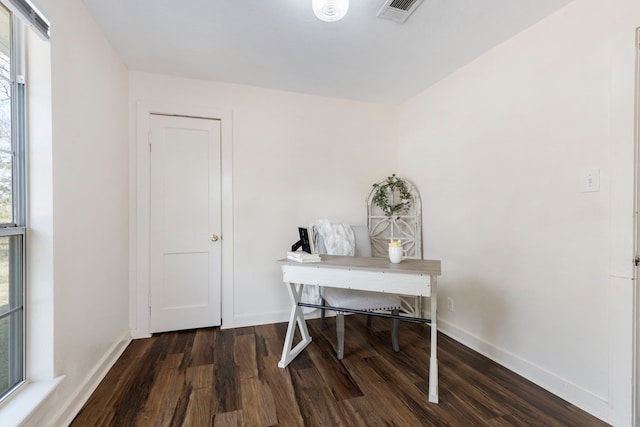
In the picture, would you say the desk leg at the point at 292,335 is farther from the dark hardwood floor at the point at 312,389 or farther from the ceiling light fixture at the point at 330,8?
the ceiling light fixture at the point at 330,8

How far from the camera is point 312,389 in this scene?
1.72 m

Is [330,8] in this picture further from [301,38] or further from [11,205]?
[11,205]

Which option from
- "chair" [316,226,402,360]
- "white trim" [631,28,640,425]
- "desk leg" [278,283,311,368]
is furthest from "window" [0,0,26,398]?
"white trim" [631,28,640,425]

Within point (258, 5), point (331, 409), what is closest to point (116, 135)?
point (258, 5)

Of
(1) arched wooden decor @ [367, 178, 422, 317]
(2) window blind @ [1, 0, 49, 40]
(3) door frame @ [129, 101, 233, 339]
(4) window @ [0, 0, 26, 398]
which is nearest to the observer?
(2) window blind @ [1, 0, 49, 40]

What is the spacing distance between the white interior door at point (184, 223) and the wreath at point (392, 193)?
171cm

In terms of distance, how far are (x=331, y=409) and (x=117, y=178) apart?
2315 mm

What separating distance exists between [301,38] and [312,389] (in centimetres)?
243

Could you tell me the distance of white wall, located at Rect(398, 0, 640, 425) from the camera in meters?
1.44

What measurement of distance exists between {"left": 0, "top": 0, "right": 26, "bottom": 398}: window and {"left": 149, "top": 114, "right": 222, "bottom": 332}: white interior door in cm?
121

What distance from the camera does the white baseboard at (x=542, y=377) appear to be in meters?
1.51

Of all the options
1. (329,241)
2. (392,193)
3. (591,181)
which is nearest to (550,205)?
(591,181)

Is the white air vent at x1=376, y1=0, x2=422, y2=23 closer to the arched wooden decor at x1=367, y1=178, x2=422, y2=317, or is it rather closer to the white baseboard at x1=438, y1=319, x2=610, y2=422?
the arched wooden decor at x1=367, y1=178, x2=422, y2=317

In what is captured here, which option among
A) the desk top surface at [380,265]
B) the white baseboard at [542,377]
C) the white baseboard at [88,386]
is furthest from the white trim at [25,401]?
the white baseboard at [542,377]
